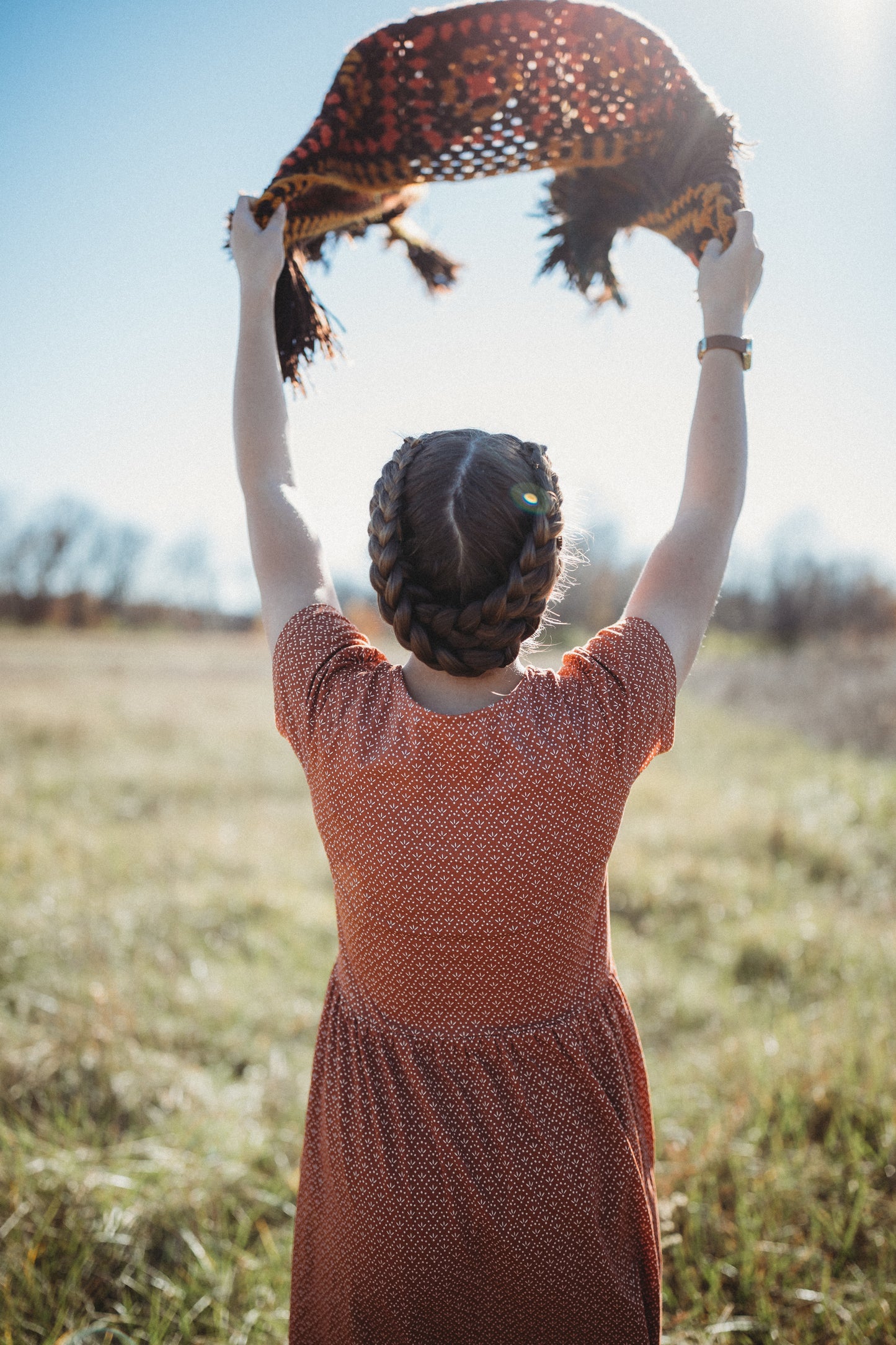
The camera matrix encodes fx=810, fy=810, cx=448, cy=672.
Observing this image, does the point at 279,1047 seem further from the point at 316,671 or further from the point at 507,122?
the point at 507,122

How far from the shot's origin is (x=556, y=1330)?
128cm

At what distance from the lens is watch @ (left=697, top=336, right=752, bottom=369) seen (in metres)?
1.41

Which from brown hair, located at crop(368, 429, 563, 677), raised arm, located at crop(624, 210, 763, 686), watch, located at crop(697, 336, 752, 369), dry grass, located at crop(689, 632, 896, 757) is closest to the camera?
brown hair, located at crop(368, 429, 563, 677)

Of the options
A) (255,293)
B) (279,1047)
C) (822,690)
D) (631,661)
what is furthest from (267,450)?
(822,690)

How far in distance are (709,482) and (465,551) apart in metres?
0.49

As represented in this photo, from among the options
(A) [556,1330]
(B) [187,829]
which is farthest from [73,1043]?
(B) [187,829]

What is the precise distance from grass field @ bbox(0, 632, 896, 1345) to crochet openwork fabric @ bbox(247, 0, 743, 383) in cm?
237

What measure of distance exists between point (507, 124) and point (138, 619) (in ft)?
162

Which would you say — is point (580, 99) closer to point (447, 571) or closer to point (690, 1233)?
point (447, 571)

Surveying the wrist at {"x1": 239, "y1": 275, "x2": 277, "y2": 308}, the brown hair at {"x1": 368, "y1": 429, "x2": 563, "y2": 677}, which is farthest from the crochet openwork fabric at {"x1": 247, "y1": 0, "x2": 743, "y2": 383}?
the brown hair at {"x1": 368, "y1": 429, "x2": 563, "y2": 677}

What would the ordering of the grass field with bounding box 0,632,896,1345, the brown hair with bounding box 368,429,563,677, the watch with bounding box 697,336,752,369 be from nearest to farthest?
the brown hair with bounding box 368,429,563,677
the watch with bounding box 697,336,752,369
the grass field with bounding box 0,632,896,1345

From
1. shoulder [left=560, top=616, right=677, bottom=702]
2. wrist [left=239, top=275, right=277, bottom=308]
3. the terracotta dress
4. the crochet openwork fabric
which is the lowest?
the terracotta dress

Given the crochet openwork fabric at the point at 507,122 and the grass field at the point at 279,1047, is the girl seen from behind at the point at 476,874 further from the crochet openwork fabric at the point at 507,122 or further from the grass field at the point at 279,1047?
the grass field at the point at 279,1047

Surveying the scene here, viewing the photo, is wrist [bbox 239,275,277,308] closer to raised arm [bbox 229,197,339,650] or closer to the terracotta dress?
raised arm [bbox 229,197,339,650]
